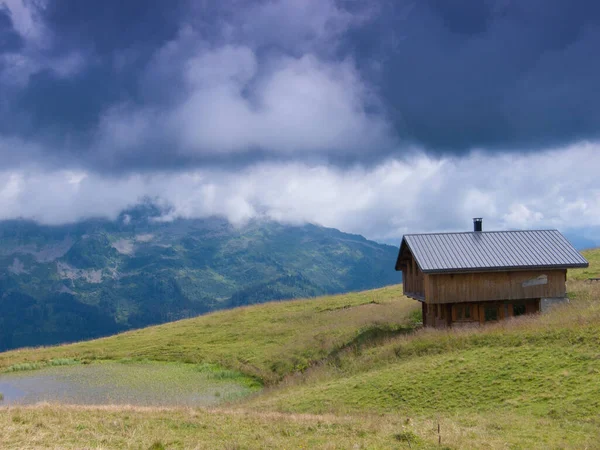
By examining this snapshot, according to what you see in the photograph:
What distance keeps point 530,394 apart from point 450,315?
738 inches

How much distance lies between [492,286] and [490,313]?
4682mm

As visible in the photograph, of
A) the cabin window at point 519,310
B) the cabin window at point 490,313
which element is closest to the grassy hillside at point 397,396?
the cabin window at point 519,310

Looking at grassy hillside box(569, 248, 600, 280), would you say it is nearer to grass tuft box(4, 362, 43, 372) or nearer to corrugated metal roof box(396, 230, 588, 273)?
corrugated metal roof box(396, 230, 588, 273)

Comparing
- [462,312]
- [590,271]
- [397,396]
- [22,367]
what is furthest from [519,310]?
[22,367]

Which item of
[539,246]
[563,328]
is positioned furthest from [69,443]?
[539,246]

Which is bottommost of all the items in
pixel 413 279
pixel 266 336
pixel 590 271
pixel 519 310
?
pixel 266 336

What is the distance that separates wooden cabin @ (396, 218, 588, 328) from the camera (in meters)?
41.2

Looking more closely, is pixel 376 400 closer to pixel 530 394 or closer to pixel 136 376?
pixel 530 394

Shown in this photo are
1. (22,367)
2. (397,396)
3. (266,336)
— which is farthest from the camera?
(266,336)

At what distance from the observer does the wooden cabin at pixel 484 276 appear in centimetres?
4122

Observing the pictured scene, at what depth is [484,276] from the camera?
4184cm

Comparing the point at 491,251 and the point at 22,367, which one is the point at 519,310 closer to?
the point at 491,251

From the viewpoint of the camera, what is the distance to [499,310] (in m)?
43.7

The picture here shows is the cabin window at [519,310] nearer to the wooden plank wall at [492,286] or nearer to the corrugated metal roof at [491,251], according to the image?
the wooden plank wall at [492,286]
